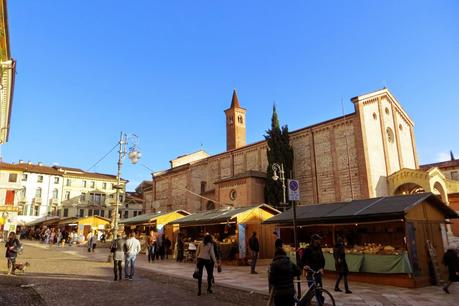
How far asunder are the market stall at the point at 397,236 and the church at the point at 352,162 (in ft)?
43.9

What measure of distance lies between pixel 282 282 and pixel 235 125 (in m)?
46.8

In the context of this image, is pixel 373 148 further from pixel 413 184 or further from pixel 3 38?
pixel 3 38

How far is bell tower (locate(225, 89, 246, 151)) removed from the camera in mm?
51562

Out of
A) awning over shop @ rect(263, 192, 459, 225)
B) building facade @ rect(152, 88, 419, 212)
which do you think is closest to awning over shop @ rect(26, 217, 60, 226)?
building facade @ rect(152, 88, 419, 212)

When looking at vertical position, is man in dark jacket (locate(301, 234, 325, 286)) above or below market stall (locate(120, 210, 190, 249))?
below

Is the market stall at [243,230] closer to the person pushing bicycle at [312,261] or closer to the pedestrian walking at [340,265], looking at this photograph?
the pedestrian walking at [340,265]

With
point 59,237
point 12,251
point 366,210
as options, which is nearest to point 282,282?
point 366,210

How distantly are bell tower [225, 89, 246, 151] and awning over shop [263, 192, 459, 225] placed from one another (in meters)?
35.2

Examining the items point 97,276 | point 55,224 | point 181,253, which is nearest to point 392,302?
point 97,276

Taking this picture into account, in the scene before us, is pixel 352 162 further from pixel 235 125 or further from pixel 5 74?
pixel 5 74

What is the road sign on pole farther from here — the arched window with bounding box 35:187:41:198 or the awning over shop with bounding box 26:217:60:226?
the arched window with bounding box 35:187:41:198

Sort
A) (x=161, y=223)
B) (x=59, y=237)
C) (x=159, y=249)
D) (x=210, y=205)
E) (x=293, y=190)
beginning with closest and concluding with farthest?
(x=293, y=190) → (x=159, y=249) → (x=161, y=223) → (x=59, y=237) → (x=210, y=205)

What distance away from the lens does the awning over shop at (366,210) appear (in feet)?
40.7

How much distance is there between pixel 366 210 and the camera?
13.4 m
